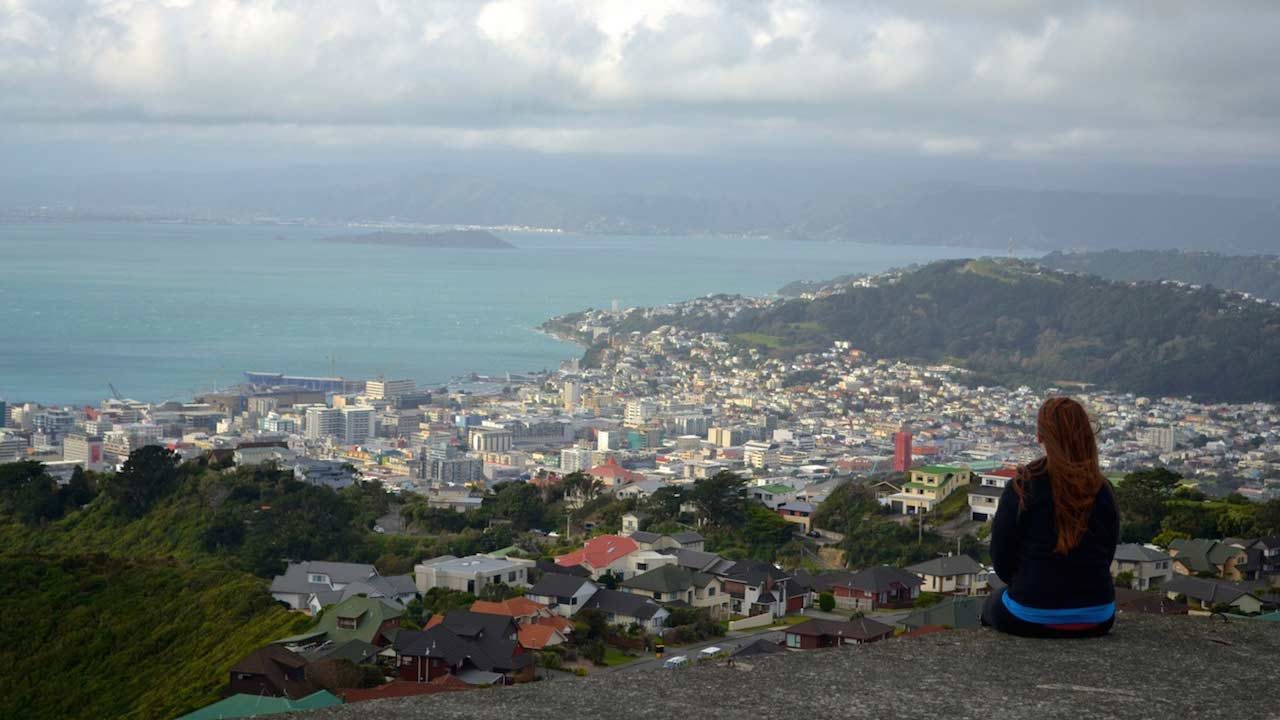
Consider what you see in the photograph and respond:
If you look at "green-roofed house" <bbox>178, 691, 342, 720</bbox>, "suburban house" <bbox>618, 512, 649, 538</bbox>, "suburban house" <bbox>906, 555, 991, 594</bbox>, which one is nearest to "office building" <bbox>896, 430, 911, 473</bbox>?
"suburban house" <bbox>618, 512, 649, 538</bbox>

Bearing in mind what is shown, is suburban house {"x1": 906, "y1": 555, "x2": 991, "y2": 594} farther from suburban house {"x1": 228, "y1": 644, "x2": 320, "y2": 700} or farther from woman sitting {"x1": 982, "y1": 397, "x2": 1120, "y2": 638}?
woman sitting {"x1": 982, "y1": 397, "x2": 1120, "y2": 638}

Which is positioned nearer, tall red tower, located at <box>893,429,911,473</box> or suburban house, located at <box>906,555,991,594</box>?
suburban house, located at <box>906,555,991,594</box>

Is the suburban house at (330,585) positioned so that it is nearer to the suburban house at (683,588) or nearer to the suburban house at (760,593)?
the suburban house at (683,588)

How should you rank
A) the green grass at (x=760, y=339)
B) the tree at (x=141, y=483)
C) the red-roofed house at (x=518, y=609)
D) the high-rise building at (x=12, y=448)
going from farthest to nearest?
1. the green grass at (x=760, y=339)
2. the high-rise building at (x=12, y=448)
3. the tree at (x=141, y=483)
4. the red-roofed house at (x=518, y=609)

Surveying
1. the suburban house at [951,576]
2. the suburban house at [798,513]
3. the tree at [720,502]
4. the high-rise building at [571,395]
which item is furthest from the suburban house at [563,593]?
the high-rise building at [571,395]

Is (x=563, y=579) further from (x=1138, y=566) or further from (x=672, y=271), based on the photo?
(x=672, y=271)

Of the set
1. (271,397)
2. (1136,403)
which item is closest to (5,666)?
(271,397)
